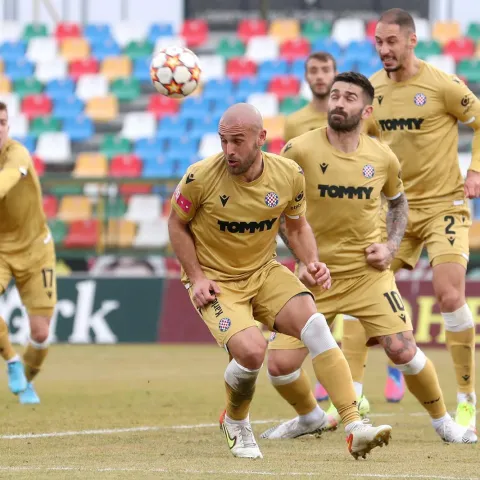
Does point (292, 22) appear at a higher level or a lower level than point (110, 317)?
higher

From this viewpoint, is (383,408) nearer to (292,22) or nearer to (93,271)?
(93,271)

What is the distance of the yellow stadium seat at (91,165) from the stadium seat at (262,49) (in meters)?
4.47

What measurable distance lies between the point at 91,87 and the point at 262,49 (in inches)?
139

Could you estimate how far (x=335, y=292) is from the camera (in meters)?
7.85

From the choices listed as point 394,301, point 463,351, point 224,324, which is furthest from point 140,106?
point 224,324

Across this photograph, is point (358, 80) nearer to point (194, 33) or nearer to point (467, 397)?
point (467, 397)

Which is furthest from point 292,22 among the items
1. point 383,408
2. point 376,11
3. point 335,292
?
point 335,292

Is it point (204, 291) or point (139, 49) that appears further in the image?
point (139, 49)

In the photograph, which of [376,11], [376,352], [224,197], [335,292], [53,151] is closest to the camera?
[224,197]

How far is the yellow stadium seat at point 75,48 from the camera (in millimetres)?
24944

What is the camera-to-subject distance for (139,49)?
24703 mm

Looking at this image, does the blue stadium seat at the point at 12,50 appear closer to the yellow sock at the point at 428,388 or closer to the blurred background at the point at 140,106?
the blurred background at the point at 140,106

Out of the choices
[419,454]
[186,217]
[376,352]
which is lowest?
[376,352]

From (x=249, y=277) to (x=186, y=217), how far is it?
21.2 inches
